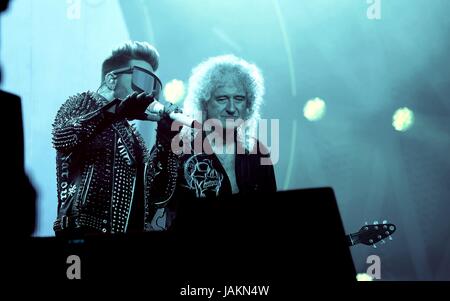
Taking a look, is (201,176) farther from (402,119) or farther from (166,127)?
(402,119)

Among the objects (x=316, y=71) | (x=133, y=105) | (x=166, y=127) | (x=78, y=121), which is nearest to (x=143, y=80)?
(x=133, y=105)

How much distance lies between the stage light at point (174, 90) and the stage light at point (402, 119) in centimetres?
99

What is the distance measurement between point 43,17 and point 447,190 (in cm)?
204

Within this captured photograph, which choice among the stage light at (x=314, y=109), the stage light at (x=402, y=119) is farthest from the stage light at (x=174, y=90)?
the stage light at (x=402, y=119)

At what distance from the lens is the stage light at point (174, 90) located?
259cm

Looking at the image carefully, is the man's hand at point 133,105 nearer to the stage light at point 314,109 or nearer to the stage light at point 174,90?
the stage light at point 174,90

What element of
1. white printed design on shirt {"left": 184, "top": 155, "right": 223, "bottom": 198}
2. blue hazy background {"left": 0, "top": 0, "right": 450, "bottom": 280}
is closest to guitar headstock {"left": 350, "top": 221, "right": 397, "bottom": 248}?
blue hazy background {"left": 0, "top": 0, "right": 450, "bottom": 280}

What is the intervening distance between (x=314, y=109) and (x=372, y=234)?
62 cm

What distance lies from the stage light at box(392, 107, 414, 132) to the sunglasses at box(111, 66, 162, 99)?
110 cm

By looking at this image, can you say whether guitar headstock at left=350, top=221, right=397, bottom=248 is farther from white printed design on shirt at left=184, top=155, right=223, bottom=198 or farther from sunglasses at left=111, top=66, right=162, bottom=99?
sunglasses at left=111, top=66, right=162, bottom=99

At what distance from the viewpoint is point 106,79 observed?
8.61 feet

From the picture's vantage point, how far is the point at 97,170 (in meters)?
2.53
